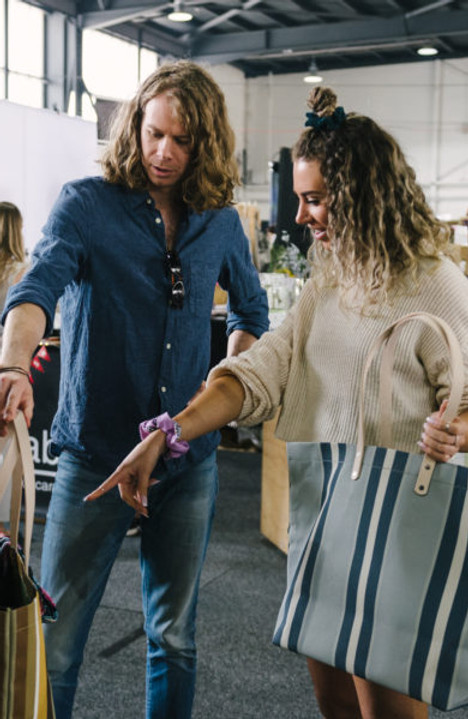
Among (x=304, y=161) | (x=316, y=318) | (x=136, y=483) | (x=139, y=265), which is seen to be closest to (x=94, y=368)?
(x=139, y=265)

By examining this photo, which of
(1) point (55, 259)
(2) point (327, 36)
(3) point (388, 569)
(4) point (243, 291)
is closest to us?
(3) point (388, 569)

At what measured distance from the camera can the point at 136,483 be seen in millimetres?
1305

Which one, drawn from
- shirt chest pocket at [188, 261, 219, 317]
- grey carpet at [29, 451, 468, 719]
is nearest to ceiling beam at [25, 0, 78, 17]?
grey carpet at [29, 451, 468, 719]

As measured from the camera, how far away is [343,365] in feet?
4.43

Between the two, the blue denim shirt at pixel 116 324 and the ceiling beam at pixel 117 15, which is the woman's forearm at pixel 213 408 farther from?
the ceiling beam at pixel 117 15

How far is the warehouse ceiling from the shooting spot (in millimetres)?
12844

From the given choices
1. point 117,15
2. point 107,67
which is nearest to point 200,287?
point 117,15

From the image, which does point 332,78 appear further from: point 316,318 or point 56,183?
point 316,318

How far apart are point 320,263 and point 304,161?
178 mm

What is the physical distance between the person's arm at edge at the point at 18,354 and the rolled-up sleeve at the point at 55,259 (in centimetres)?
2

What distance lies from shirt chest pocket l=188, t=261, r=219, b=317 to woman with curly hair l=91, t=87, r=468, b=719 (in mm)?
237

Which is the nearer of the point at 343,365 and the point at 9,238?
the point at 343,365

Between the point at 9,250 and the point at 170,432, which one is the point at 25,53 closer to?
the point at 9,250

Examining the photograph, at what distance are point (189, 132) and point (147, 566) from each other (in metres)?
0.86
